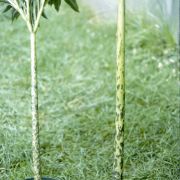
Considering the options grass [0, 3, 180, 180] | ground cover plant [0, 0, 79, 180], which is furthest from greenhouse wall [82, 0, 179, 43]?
ground cover plant [0, 0, 79, 180]

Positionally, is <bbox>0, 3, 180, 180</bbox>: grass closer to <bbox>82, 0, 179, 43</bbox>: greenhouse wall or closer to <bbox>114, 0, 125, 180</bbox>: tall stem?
<bbox>82, 0, 179, 43</bbox>: greenhouse wall

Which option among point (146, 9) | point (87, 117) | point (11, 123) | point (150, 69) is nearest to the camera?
point (11, 123)

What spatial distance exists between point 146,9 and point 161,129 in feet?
5.97

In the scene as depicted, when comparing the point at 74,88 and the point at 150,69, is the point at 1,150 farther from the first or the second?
the point at 150,69

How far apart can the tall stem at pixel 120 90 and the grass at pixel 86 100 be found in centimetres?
46

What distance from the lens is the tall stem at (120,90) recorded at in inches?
72.8

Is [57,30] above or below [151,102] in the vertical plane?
above

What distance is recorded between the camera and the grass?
2520 mm

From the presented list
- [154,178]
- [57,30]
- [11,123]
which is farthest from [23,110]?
[57,30]

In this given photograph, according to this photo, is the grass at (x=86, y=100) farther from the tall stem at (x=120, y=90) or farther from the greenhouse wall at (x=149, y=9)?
the tall stem at (x=120, y=90)

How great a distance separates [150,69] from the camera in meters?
4.04

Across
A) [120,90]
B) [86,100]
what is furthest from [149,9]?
[120,90]

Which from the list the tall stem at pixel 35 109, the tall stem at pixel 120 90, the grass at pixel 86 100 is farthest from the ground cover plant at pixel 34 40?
the grass at pixel 86 100

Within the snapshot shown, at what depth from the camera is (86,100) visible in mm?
3527
